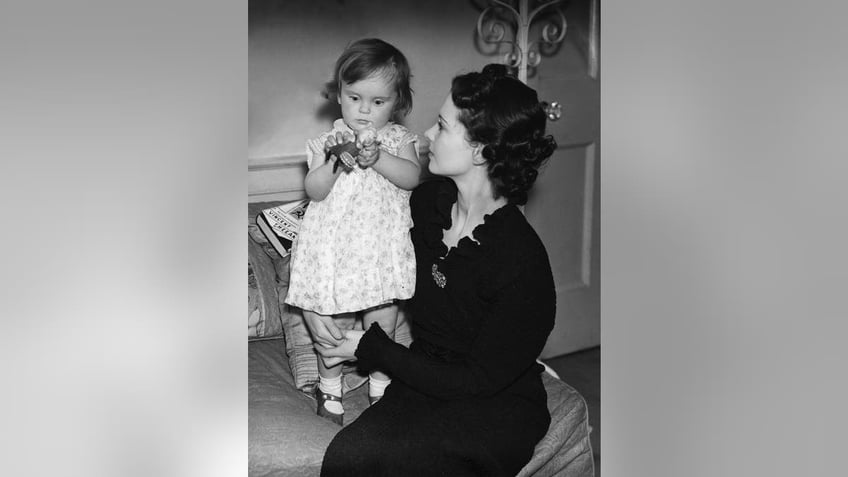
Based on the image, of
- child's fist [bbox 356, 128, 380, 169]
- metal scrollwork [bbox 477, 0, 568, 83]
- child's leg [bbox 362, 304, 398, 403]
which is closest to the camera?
child's fist [bbox 356, 128, 380, 169]

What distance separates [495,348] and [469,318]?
81 millimetres

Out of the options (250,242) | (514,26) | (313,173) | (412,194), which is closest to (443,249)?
(412,194)

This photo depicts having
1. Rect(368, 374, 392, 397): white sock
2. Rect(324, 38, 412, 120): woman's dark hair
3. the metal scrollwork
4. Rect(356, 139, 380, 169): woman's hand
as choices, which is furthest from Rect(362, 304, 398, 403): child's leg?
the metal scrollwork

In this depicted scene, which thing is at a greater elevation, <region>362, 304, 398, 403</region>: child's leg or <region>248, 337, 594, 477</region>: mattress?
<region>362, 304, 398, 403</region>: child's leg

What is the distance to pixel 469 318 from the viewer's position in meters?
2.02

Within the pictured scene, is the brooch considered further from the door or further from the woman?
the door

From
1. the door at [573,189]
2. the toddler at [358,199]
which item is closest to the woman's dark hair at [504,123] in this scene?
the toddler at [358,199]

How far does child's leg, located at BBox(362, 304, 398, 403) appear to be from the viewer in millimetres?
2066

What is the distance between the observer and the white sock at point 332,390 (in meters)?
2.08

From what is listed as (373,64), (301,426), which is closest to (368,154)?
(373,64)

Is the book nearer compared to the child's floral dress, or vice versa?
the child's floral dress

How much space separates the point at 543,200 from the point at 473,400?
1.64ft
